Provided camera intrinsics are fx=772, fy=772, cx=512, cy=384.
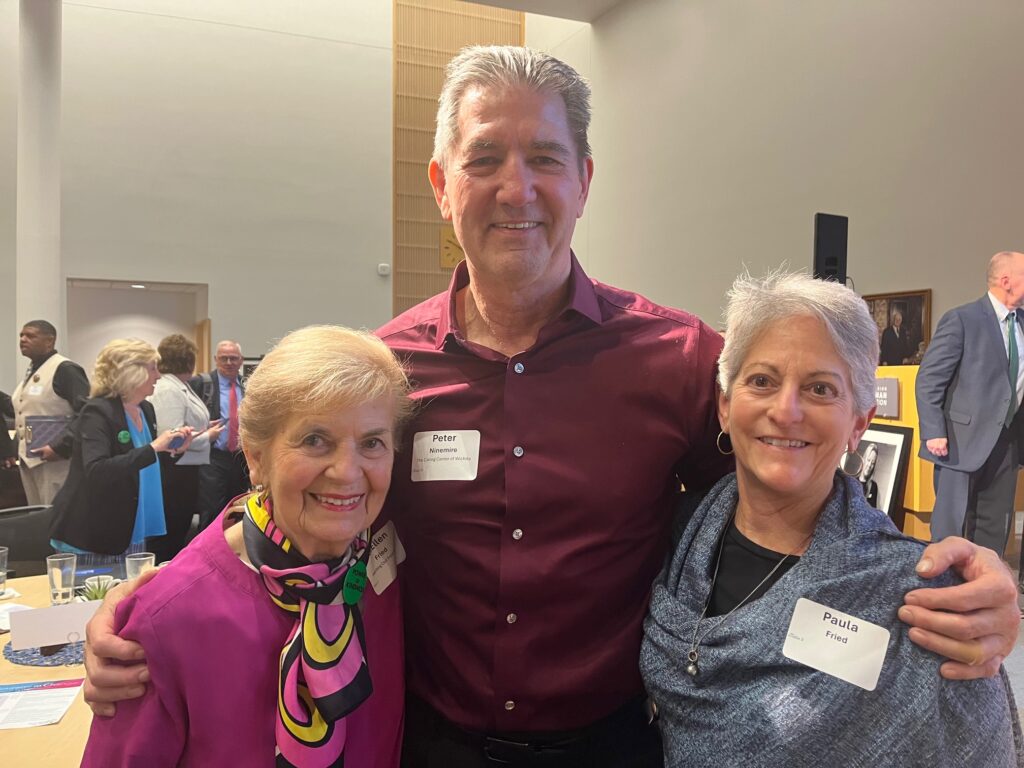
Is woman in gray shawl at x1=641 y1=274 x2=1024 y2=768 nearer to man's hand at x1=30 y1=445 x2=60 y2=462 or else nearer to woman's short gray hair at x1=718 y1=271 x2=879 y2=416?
woman's short gray hair at x1=718 y1=271 x2=879 y2=416

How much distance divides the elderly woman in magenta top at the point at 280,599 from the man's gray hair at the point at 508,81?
0.52 meters

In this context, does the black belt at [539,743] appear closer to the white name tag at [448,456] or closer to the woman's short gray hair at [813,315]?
the white name tag at [448,456]

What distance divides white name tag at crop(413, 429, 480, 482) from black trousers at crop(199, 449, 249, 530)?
459 cm

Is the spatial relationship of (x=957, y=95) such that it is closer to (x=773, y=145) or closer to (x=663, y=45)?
(x=773, y=145)

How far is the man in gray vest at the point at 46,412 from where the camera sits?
5.20 m

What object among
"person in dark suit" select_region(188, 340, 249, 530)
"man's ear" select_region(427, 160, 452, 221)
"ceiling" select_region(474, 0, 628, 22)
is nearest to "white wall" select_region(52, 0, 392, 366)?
"ceiling" select_region(474, 0, 628, 22)

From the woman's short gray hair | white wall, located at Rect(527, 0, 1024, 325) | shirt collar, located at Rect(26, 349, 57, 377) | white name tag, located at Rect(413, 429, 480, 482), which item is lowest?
white name tag, located at Rect(413, 429, 480, 482)

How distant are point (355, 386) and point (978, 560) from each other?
3.39ft

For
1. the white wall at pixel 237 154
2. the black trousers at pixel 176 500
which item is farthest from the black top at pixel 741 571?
the white wall at pixel 237 154

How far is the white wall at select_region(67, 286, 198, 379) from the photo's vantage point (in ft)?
45.1

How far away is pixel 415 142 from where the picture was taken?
11938 millimetres

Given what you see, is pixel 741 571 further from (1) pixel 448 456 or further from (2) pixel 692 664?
(1) pixel 448 456

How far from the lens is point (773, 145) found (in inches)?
301

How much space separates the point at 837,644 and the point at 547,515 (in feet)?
1.79
